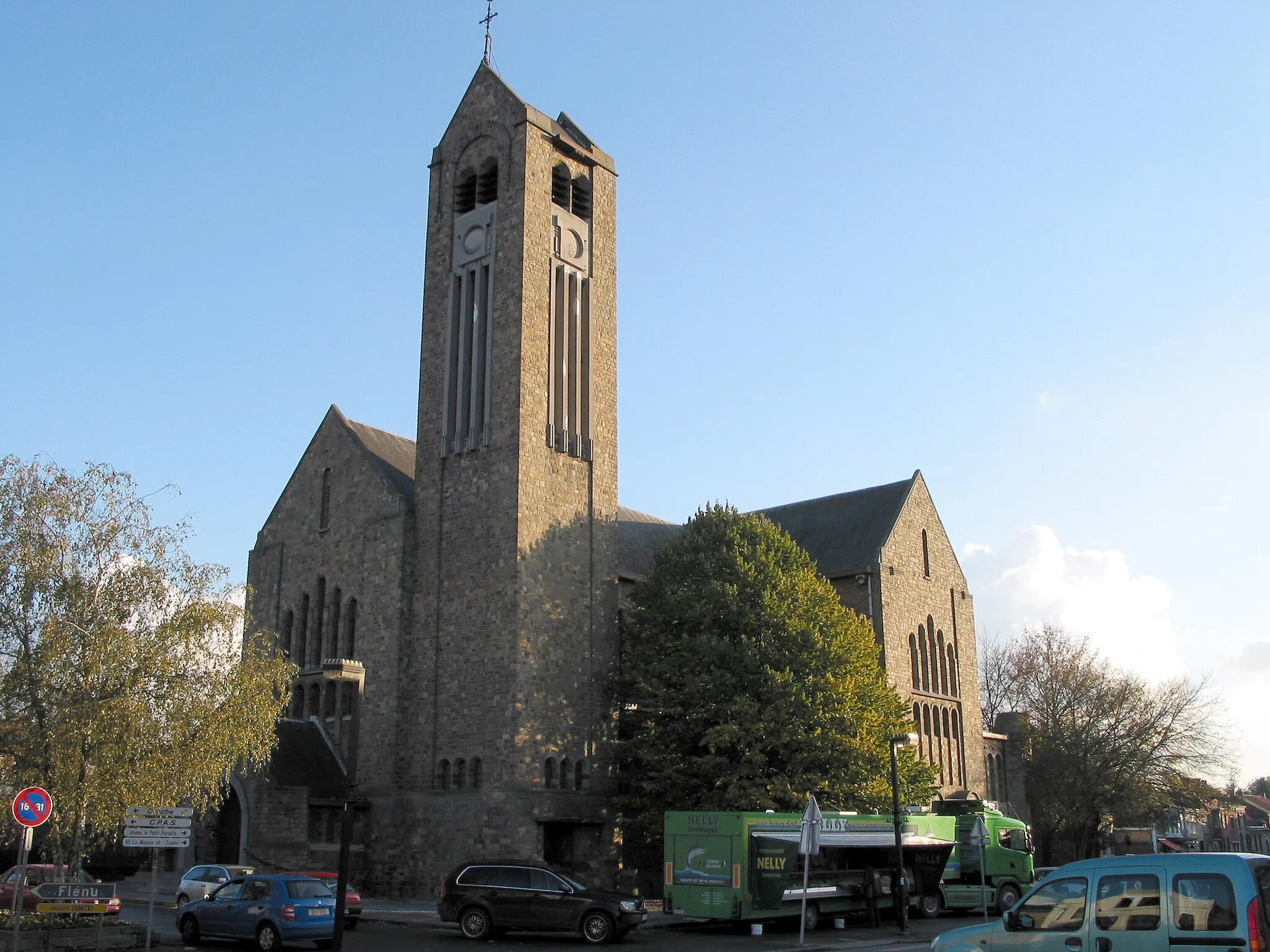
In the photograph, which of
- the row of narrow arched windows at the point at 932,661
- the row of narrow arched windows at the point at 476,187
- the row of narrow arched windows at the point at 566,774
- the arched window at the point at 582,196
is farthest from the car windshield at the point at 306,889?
the row of narrow arched windows at the point at 932,661

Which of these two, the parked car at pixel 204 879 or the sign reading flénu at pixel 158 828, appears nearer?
the sign reading flénu at pixel 158 828

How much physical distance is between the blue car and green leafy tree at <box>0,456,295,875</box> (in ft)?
7.22

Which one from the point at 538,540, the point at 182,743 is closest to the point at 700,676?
the point at 538,540

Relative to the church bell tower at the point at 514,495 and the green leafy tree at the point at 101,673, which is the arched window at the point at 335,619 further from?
the green leafy tree at the point at 101,673

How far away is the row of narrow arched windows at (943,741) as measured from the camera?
4556cm

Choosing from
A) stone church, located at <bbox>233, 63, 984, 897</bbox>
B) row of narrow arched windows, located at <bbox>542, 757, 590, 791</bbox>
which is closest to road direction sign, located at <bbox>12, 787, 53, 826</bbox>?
stone church, located at <bbox>233, 63, 984, 897</bbox>

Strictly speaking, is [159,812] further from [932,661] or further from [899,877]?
[932,661]

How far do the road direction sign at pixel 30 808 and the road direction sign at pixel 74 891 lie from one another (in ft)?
9.62

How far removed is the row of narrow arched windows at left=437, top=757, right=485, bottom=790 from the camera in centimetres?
3397

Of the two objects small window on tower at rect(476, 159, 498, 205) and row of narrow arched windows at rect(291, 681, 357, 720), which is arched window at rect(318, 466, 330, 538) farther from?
small window on tower at rect(476, 159, 498, 205)

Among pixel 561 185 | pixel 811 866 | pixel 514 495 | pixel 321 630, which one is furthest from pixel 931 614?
pixel 321 630

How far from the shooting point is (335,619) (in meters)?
39.0

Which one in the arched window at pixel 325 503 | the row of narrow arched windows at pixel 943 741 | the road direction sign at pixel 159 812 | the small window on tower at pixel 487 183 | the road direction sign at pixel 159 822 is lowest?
the road direction sign at pixel 159 822

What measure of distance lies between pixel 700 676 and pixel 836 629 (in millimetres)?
4471
